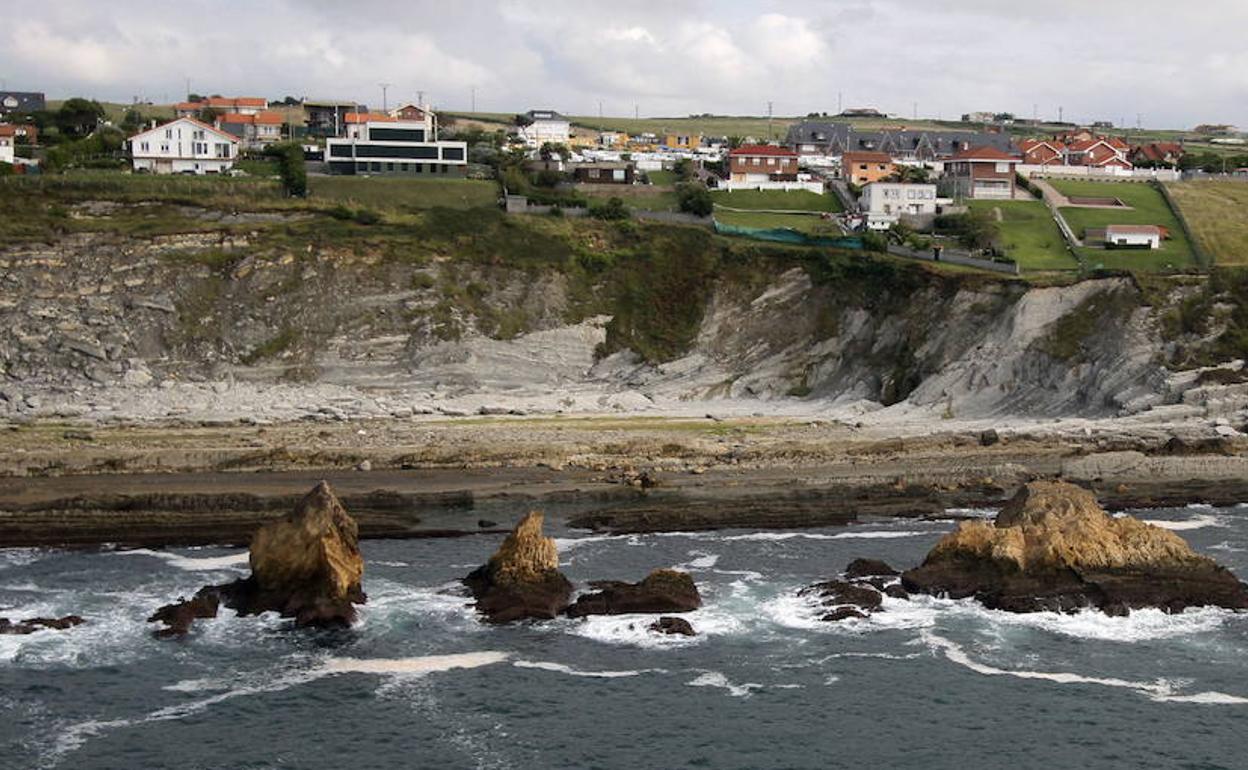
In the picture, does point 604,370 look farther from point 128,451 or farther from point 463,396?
point 128,451

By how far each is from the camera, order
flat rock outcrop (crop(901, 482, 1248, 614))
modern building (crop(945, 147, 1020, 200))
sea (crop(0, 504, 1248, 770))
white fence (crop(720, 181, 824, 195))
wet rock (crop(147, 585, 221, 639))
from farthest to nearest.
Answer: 1. white fence (crop(720, 181, 824, 195))
2. modern building (crop(945, 147, 1020, 200))
3. flat rock outcrop (crop(901, 482, 1248, 614))
4. wet rock (crop(147, 585, 221, 639))
5. sea (crop(0, 504, 1248, 770))

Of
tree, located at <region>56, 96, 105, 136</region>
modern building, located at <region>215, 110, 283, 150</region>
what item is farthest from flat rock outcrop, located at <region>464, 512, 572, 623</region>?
tree, located at <region>56, 96, 105, 136</region>

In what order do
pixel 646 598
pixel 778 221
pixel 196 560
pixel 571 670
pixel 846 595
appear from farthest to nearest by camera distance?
pixel 778 221, pixel 196 560, pixel 846 595, pixel 646 598, pixel 571 670

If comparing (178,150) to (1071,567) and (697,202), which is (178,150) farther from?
(1071,567)

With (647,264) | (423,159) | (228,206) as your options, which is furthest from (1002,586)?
(423,159)

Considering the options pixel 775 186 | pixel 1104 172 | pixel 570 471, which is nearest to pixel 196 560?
pixel 570 471

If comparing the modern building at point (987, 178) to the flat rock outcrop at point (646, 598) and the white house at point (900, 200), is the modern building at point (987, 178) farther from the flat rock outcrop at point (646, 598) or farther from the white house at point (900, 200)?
the flat rock outcrop at point (646, 598)

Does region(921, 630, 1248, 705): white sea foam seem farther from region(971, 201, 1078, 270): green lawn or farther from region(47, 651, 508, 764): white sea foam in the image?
region(971, 201, 1078, 270): green lawn
